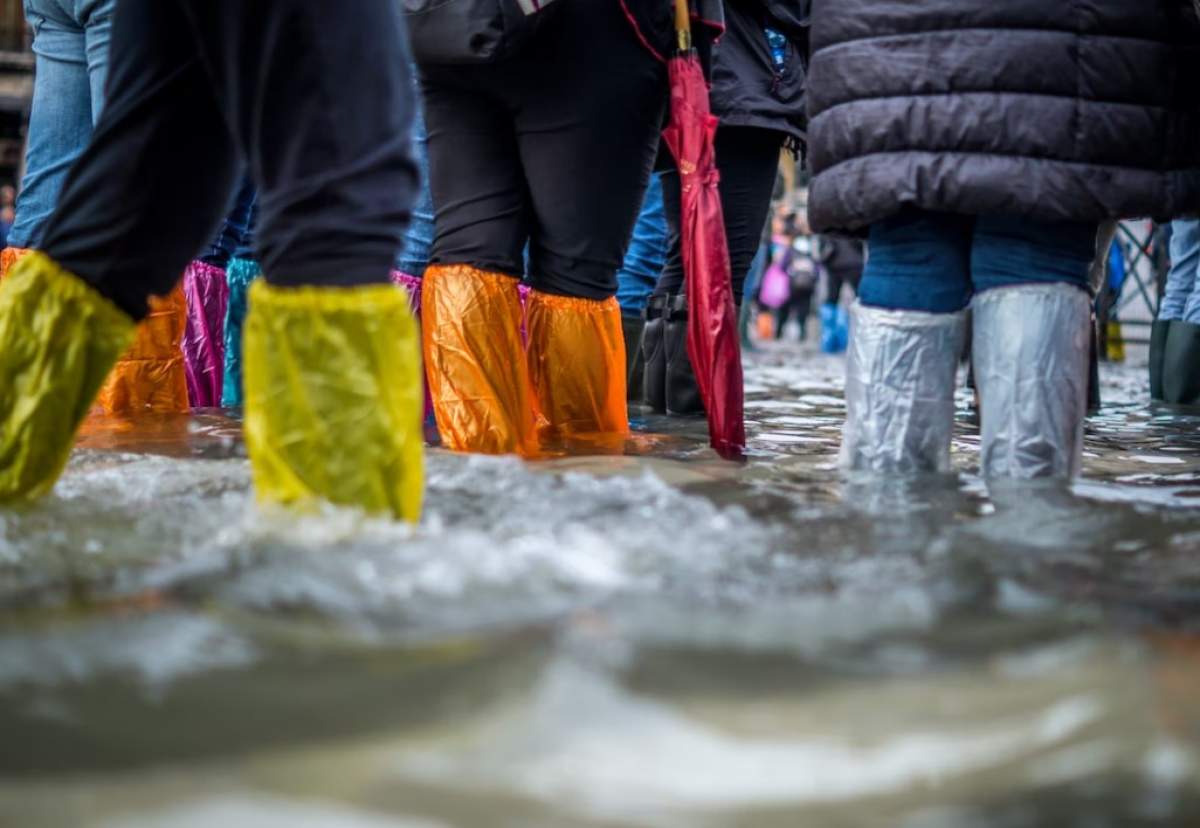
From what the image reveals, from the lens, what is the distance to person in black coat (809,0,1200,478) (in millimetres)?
2059

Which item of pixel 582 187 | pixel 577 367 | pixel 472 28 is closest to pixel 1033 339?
pixel 582 187

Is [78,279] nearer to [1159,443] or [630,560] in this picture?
[630,560]

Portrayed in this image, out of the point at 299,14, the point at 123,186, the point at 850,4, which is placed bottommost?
the point at 123,186

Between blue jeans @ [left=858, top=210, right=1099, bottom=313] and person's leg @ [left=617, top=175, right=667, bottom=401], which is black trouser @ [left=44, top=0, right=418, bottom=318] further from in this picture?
person's leg @ [left=617, top=175, right=667, bottom=401]

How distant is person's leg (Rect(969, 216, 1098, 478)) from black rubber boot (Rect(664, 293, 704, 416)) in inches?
67.1

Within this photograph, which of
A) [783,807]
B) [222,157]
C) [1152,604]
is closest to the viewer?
[783,807]

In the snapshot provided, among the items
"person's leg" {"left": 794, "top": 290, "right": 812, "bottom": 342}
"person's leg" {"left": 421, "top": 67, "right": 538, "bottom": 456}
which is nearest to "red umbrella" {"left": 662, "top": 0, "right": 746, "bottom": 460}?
"person's leg" {"left": 421, "top": 67, "right": 538, "bottom": 456}

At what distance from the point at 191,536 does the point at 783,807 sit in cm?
93

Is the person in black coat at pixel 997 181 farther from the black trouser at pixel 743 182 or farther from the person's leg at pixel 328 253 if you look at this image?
the black trouser at pixel 743 182

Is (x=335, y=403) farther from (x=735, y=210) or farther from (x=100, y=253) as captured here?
(x=735, y=210)

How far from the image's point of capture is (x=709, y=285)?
2.68 meters

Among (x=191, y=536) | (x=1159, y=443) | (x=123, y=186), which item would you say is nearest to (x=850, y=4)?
(x=123, y=186)

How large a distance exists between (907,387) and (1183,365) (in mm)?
2891

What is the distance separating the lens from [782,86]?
3672mm
